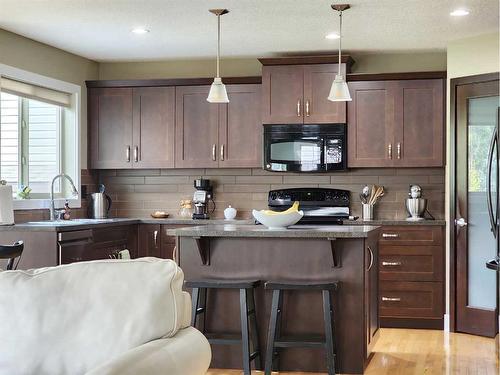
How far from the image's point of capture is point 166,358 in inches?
102

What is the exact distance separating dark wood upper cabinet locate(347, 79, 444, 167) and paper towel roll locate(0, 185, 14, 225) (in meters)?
2.98

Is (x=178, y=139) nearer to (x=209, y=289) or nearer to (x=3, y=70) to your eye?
(x=3, y=70)

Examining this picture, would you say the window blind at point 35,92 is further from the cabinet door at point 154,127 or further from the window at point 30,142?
the cabinet door at point 154,127

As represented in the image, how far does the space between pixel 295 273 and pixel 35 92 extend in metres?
3.10

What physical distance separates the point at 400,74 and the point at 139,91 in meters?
2.47

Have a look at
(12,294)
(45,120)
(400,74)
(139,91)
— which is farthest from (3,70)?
(12,294)

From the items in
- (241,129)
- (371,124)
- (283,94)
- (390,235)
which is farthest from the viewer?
(241,129)

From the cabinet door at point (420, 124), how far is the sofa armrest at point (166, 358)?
4474mm

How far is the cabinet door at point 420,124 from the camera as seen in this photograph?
22.7ft

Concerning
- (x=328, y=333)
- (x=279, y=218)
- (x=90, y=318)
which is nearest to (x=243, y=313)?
(x=328, y=333)

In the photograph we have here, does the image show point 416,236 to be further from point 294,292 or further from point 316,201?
point 294,292

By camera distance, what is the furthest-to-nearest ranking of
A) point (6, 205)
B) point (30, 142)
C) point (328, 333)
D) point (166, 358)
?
point (30, 142) < point (6, 205) < point (328, 333) < point (166, 358)

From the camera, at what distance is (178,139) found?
24.6 ft

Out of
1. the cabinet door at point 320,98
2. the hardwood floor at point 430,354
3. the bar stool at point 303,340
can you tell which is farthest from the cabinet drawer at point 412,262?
the bar stool at point 303,340
